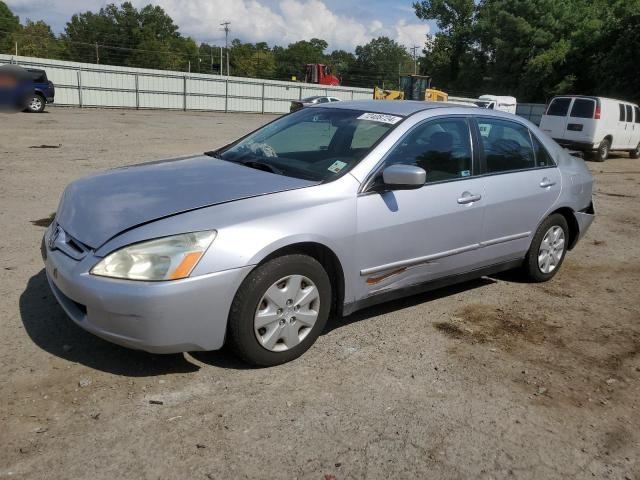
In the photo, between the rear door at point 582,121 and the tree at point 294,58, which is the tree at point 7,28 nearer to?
the tree at point 294,58

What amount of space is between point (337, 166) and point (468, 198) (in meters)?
1.13

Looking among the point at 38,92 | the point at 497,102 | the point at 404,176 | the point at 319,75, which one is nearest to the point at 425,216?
the point at 404,176

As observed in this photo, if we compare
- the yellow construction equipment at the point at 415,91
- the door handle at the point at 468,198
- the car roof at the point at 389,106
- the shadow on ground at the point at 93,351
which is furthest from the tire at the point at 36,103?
the door handle at the point at 468,198

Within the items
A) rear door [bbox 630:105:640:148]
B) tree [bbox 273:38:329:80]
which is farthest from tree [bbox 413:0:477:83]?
rear door [bbox 630:105:640:148]

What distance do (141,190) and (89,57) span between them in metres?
84.2

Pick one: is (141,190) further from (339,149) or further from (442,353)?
(442,353)

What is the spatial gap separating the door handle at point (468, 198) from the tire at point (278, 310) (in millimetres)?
1349

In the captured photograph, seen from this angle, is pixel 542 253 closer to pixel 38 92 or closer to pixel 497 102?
pixel 38 92

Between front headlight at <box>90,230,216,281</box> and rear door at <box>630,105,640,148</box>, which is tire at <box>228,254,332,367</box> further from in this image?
Answer: rear door at <box>630,105,640,148</box>

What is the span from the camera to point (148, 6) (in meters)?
87.7

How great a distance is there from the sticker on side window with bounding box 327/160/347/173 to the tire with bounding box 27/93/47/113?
76.0 ft

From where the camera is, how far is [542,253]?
537 cm

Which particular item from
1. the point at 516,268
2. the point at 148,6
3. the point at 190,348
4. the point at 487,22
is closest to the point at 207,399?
the point at 190,348

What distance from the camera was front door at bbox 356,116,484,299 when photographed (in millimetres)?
3854
